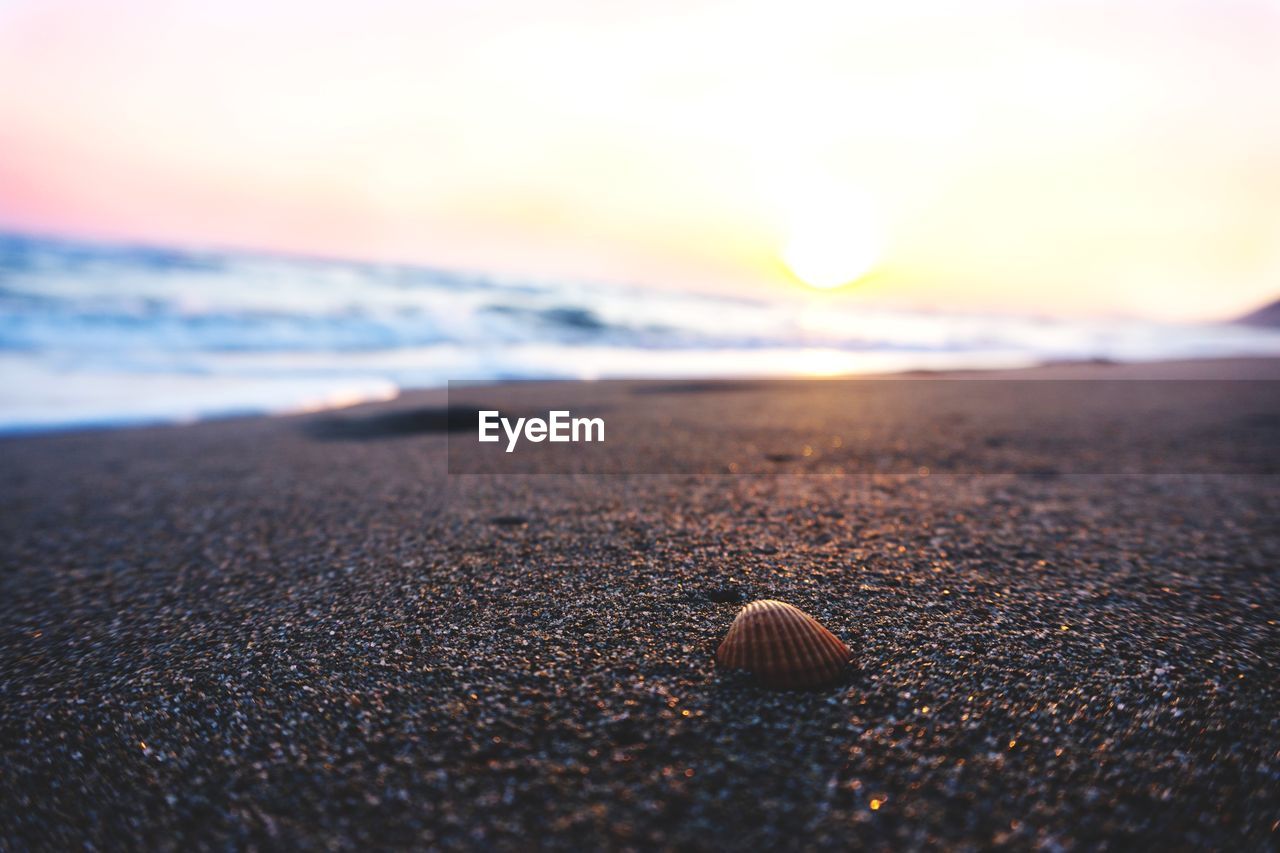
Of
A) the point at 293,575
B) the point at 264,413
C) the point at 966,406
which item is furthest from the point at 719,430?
the point at 264,413

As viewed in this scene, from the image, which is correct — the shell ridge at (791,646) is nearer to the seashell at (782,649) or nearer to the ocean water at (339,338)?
the seashell at (782,649)

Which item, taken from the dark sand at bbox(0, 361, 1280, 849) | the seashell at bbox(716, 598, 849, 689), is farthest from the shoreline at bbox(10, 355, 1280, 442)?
the seashell at bbox(716, 598, 849, 689)

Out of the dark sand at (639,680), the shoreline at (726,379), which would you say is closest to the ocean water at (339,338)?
the shoreline at (726,379)

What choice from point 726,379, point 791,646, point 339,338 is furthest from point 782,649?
point 339,338

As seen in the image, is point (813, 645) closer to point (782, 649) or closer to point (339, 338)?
point (782, 649)

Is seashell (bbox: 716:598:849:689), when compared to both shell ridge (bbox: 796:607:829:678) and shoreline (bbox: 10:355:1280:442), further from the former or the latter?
shoreline (bbox: 10:355:1280:442)

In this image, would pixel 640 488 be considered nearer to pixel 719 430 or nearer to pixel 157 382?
pixel 719 430
